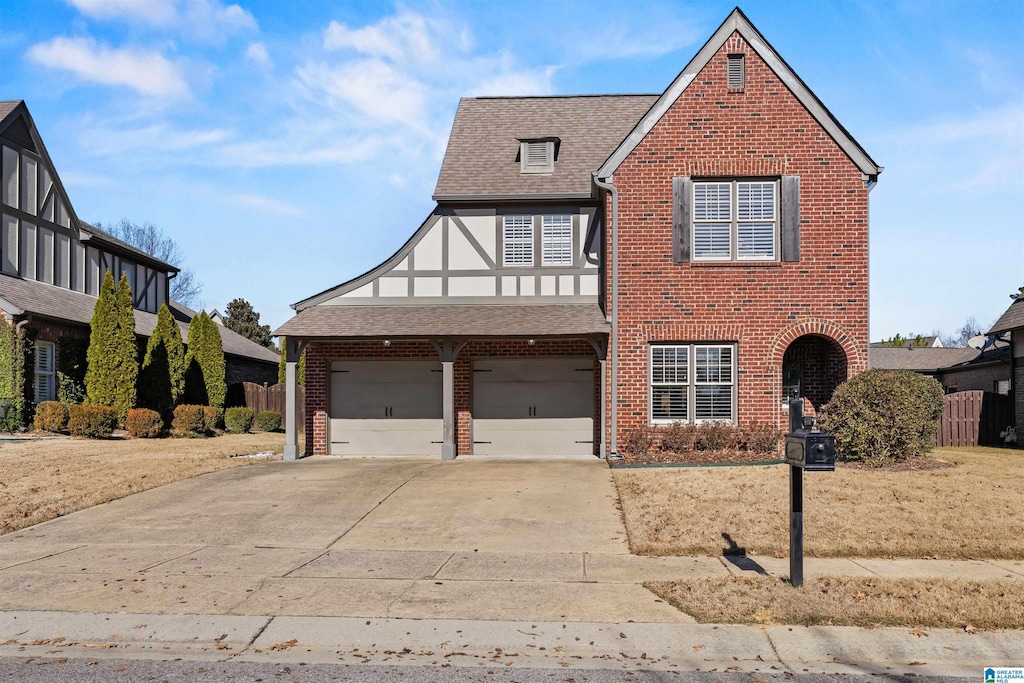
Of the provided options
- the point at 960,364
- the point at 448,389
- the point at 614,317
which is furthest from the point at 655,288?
the point at 960,364

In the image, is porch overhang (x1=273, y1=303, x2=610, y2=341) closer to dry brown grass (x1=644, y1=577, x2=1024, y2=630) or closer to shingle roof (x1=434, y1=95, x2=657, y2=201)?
shingle roof (x1=434, y1=95, x2=657, y2=201)

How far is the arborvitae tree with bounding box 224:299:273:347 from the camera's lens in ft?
198

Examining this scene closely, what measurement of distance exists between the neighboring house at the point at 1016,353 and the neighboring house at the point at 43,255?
88.7 ft

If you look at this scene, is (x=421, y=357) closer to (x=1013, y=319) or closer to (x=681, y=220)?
(x=681, y=220)

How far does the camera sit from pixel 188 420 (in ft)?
84.9

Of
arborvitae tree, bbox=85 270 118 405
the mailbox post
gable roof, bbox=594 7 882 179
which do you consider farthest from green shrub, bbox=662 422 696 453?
arborvitae tree, bbox=85 270 118 405

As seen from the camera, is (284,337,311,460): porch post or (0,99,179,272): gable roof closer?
(284,337,311,460): porch post

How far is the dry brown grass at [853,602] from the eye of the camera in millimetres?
6840

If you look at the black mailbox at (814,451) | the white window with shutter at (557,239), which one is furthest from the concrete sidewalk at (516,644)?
the white window with shutter at (557,239)

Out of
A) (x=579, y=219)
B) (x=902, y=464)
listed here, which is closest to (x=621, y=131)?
(x=579, y=219)

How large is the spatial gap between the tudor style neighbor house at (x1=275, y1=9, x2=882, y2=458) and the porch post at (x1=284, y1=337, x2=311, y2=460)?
0.16 feet

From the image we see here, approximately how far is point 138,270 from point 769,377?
27822 mm

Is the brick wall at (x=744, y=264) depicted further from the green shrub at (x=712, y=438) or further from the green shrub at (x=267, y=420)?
the green shrub at (x=267, y=420)

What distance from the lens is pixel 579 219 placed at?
734 inches
